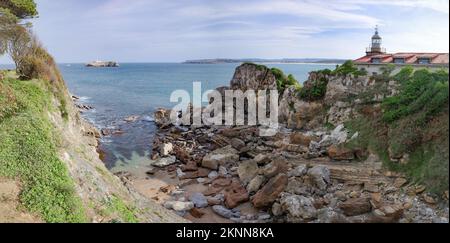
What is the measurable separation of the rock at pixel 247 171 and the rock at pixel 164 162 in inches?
237

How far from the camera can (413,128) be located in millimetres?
14727

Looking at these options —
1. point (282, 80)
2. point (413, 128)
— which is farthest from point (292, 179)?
point (282, 80)

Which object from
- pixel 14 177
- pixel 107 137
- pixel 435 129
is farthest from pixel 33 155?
pixel 107 137

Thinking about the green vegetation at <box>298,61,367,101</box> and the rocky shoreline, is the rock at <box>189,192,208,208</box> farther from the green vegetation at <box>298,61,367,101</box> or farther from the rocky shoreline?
the green vegetation at <box>298,61,367,101</box>

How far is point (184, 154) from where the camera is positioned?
2467 cm

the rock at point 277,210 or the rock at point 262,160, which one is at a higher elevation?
the rock at point 262,160

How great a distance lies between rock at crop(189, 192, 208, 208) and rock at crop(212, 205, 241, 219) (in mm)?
689

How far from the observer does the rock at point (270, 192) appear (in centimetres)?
1593

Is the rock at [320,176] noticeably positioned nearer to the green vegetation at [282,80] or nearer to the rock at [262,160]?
the rock at [262,160]

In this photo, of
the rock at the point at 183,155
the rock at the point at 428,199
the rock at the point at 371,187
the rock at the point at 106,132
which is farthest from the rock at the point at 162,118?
the rock at the point at 428,199

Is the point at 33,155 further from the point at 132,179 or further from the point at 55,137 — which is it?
the point at 132,179

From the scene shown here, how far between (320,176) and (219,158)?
25.6 feet

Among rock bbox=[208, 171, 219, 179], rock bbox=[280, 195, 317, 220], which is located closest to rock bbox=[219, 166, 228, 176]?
rock bbox=[208, 171, 219, 179]
